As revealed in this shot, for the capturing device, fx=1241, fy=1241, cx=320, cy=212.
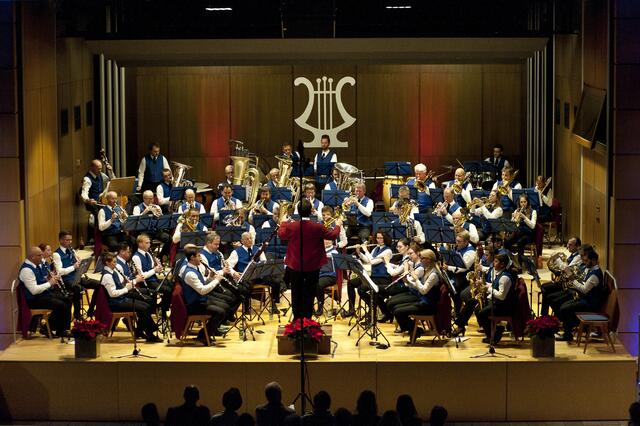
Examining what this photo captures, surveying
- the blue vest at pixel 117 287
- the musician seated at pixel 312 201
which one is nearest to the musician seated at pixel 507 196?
the musician seated at pixel 312 201

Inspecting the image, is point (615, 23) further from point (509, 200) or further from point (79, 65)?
point (79, 65)

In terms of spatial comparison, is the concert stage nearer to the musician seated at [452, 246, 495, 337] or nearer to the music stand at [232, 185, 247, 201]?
the musician seated at [452, 246, 495, 337]

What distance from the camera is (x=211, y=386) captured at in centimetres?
1332

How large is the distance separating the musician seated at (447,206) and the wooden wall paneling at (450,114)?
563cm

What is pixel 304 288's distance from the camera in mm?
14484

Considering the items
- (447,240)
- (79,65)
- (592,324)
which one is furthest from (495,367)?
(79,65)

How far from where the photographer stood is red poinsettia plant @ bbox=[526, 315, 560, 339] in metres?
13.3

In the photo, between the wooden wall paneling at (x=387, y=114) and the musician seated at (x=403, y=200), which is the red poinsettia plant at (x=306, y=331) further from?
the wooden wall paneling at (x=387, y=114)

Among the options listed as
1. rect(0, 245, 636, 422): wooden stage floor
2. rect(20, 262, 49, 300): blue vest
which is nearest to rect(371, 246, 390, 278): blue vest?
rect(0, 245, 636, 422): wooden stage floor

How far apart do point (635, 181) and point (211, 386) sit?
535 cm

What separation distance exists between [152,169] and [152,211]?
7.46 ft

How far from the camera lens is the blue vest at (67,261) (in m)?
14.9

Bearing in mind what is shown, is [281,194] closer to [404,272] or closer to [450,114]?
[404,272]

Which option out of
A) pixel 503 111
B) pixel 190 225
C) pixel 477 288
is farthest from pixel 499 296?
pixel 503 111
